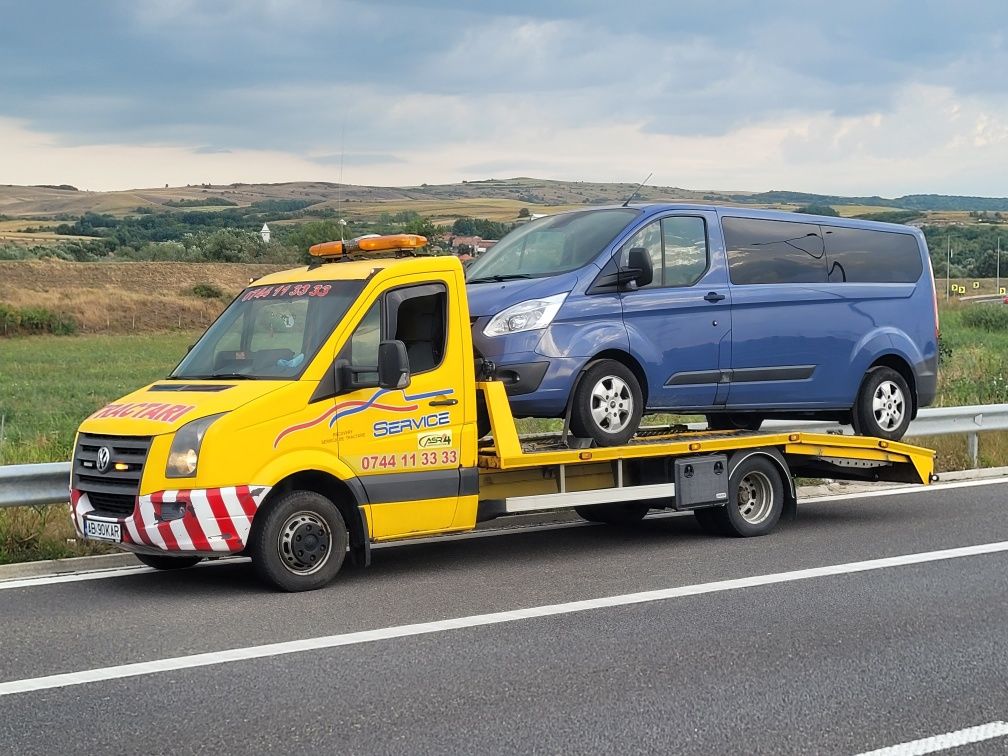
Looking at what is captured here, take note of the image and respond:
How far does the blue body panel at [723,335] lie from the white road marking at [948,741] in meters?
4.47

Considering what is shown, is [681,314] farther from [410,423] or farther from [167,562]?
[167,562]

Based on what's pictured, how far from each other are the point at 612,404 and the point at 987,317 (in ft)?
139

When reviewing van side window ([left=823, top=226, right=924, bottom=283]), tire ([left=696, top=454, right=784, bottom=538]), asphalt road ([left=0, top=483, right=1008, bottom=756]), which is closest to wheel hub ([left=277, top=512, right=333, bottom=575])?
asphalt road ([left=0, top=483, right=1008, bottom=756])

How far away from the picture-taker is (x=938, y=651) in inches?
261

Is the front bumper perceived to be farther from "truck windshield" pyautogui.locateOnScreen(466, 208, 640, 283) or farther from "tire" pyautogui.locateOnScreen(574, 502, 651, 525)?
"tire" pyautogui.locateOnScreen(574, 502, 651, 525)

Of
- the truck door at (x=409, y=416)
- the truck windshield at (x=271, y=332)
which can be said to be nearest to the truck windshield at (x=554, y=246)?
the truck door at (x=409, y=416)

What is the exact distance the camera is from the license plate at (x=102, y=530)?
7930 mm

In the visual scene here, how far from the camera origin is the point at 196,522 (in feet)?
25.5

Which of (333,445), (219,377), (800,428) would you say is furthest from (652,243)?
(219,377)

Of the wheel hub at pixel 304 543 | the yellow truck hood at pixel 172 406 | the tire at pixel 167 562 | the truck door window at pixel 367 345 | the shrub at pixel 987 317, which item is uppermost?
the truck door window at pixel 367 345

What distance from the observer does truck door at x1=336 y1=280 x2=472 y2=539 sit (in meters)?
8.45

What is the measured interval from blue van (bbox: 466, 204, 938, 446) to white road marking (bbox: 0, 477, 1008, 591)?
1.27 metres

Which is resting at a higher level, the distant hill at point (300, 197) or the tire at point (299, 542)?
the distant hill at point (300, 197)

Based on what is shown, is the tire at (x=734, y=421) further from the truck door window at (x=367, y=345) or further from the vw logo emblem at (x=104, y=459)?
the vw logo emblem at (x=104, y=459)
